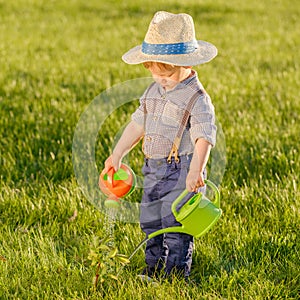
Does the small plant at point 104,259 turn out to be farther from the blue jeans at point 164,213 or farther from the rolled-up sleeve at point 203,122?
the rolled-up sleeve at point 203,122

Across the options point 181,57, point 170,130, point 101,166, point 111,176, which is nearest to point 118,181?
point 111,176

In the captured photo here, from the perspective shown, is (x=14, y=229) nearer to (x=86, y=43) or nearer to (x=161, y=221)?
(x=161, y=221)

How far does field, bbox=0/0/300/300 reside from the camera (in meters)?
3.33

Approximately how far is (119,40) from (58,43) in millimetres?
1021

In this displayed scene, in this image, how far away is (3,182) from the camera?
4.47 metres

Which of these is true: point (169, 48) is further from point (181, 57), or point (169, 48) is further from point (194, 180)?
point (194, 180)

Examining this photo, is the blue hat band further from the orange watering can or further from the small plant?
the small plant

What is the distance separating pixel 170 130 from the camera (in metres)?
3.24

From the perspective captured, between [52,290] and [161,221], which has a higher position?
[161,221]

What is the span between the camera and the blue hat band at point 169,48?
3.05 meters

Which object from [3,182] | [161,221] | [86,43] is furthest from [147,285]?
[86,43]

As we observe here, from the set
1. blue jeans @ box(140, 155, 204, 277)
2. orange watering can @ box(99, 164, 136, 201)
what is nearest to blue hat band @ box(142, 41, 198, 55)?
blue jeans @ box(140, 155, 204, 277)

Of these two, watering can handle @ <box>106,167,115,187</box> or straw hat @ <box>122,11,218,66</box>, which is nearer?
straw hat @ <box>122,11,218,66</box>

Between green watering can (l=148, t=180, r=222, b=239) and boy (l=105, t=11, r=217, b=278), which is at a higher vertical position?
boy (l=105, t=11, r=217, b=278)
